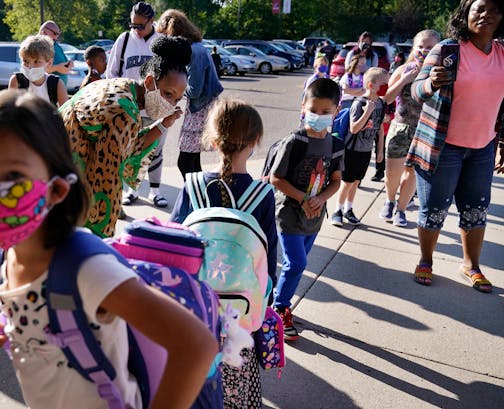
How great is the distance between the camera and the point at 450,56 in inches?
141

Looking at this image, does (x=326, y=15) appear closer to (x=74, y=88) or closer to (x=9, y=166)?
(x=74, y=88)

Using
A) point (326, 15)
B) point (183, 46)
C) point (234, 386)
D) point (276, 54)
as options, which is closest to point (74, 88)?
point (183, 46)

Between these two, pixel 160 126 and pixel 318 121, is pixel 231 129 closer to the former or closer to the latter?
pixel 160 126

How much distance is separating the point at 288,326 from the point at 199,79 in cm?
280

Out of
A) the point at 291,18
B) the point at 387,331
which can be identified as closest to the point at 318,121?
the point at 387,331

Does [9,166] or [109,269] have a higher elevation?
[9,166]

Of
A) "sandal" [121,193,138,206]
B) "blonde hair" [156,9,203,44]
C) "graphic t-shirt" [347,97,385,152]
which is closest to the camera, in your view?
"blonde hair" [156,9,203,44]

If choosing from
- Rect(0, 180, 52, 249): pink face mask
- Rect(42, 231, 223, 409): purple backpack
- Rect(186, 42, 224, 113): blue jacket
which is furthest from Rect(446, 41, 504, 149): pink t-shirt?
Rect(0, 180, 52, 249): pink face mask

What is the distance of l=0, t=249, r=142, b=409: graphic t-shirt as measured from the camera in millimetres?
1175

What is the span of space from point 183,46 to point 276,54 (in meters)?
30.9

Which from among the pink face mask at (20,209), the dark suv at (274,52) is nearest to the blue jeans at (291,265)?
the pink face mask at (20,209)

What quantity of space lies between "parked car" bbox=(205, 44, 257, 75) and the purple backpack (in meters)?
26.3

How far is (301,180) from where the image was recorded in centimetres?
317

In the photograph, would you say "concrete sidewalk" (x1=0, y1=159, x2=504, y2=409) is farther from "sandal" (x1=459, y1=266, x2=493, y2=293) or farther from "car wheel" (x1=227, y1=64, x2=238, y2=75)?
"car wheel" (x1=227, y1=64, x2=238, y2=75)
